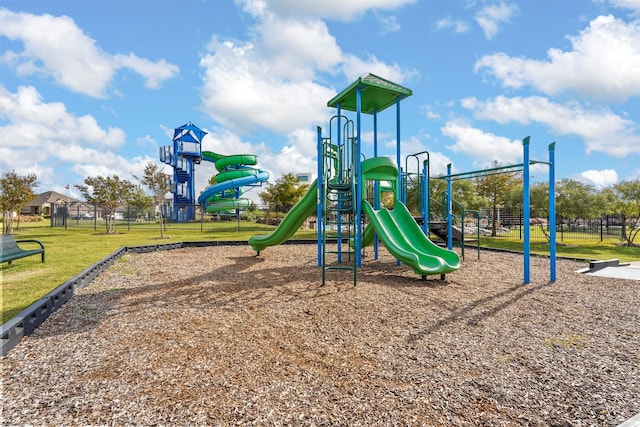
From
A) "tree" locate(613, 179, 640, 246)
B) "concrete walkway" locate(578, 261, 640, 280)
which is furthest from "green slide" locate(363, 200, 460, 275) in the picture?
"tree" locate(613, 179, 640, 246)

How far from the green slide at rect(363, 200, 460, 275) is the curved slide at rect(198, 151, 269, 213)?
24.0m

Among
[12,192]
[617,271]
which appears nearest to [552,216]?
[617,271]

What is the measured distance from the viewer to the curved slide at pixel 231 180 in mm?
30609

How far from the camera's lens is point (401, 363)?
3318 millimetres

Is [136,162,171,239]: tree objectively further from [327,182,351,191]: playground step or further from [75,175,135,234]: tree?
[327,182,351,191]: playground step

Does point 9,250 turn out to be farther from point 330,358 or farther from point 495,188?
point 495,188

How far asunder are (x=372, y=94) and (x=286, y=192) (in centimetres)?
2446

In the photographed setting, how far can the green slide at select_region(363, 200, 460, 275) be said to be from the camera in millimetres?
6984

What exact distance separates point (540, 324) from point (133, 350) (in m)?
4.96

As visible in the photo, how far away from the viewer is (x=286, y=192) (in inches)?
1308

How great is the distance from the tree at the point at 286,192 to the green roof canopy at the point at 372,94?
74.9 ft

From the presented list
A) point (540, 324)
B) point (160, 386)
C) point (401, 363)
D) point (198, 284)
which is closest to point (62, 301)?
point (198, 284)

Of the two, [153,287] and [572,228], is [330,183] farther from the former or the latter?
[572,228]

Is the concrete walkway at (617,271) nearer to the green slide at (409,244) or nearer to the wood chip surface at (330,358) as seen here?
the wood chip surface at (330,358)
